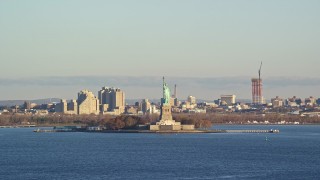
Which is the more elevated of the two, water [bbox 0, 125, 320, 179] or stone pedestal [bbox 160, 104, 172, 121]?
stone pedestal [bbox 160, 104, 172, 121]

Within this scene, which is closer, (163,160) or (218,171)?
(218,171)

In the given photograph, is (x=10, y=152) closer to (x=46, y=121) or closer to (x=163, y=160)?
(x=163, y=160)

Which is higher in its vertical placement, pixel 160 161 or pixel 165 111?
pixel 165 111

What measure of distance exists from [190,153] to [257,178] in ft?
72.8

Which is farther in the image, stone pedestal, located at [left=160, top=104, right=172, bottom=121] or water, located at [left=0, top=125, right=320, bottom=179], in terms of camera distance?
stone pedestal, located at [left=160, top=104, right=172, bottom=121]

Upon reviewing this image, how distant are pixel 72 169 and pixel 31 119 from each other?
13122 cm

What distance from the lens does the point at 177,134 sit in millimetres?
121438

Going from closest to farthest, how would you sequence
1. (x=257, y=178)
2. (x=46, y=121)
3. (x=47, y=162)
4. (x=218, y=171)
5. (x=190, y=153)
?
(x=257, y=178)
(x=218, y=171)
(x=47, y=162)
(x=190, y=153)
(x=46, y=121)

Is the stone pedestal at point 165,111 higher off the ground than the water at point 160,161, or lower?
higher

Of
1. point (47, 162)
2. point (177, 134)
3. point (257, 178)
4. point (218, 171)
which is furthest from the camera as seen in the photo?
point (177, 134)

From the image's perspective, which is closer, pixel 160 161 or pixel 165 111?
pixel 160 161

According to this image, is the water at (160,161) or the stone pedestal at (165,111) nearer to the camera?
the water at (160,161)

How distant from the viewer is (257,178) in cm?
5372

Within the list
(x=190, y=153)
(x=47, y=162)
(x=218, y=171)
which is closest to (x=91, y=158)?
(x=47, y=162)
